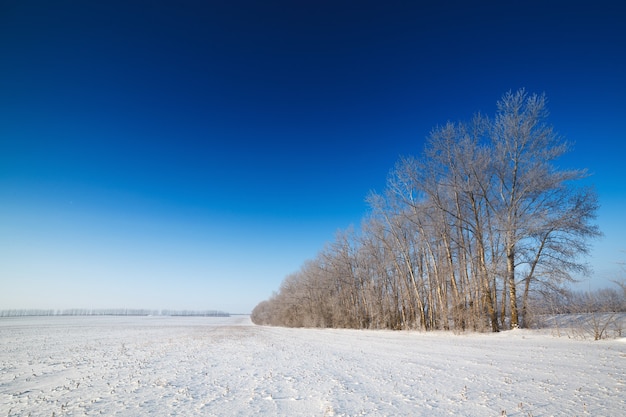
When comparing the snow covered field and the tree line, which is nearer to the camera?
the snow covered field

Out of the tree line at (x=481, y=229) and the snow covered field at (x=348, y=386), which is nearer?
the snow covered field at (x=348, y=386)

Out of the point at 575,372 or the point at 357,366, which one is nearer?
the point at 575,372

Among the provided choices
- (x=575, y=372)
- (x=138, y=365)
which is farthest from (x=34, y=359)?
(x=575, y=372)

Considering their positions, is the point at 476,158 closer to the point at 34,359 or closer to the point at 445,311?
the point at 445,311

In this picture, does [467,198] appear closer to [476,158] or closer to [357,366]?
[476,158]

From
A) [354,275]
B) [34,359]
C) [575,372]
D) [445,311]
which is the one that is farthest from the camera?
[354,275]

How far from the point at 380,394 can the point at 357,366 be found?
337 cm

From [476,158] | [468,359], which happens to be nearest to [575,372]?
[468,359]

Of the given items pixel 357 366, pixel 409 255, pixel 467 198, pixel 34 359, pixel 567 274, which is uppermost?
pixel 467 198

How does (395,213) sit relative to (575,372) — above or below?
above

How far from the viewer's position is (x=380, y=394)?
6.09m

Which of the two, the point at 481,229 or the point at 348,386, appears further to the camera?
the point at 481,229

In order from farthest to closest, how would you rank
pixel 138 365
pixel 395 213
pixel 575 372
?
pixel 395 213
pixel 138 365
pixel 575 372

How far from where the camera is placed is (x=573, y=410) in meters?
4.66
